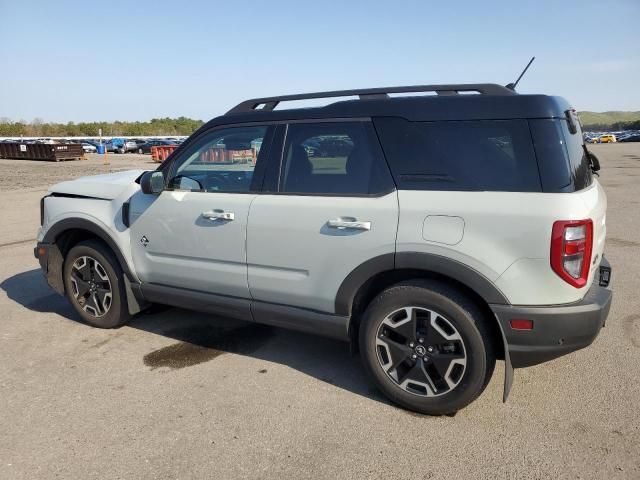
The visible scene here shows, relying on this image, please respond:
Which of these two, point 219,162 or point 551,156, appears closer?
point 551,156

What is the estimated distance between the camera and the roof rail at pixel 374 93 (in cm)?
287

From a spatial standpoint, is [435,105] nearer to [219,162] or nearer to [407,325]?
[407,325]

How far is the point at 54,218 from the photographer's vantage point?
14.5ft

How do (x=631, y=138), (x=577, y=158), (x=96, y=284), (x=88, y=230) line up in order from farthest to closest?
(x=631, y=138) → (x=96, y=284) → (x=88, y=230) → (x=577, y=158)

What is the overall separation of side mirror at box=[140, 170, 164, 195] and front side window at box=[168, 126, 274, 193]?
104 mm

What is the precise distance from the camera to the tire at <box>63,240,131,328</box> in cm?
421

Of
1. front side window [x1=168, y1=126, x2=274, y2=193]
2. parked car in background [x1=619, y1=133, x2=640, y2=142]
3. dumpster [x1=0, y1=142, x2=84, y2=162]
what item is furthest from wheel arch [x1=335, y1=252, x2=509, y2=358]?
parked car in background [x1=619, y1=133, x2=640, y2=142]

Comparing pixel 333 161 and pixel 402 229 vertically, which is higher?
pixel 333 161

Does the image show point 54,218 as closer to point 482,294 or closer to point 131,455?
point 131,455

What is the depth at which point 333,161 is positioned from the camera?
3203 millimetres

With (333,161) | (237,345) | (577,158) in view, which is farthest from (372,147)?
(237,345)

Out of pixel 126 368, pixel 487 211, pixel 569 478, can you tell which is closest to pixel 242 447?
pixel 126 368

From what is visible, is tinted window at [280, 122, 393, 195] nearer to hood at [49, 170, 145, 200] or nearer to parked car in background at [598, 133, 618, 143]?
hood at [49, 170, 145, 200]

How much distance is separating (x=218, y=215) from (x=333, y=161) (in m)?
0.93
